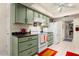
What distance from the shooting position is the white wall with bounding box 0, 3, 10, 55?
1639 millimetres

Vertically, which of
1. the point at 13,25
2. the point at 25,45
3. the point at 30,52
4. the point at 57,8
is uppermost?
the point at 57,8

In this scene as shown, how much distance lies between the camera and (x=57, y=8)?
182 centimetres

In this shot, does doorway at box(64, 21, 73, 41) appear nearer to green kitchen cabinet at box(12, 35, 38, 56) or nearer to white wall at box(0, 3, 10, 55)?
green kitchen cabinet at box(12, 35, 38, 56)

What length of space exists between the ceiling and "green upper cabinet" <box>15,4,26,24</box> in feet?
0.57

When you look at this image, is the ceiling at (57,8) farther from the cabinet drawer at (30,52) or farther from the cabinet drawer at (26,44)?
the cabinet drawer at (30,52)

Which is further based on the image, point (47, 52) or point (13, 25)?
point (47, 52)

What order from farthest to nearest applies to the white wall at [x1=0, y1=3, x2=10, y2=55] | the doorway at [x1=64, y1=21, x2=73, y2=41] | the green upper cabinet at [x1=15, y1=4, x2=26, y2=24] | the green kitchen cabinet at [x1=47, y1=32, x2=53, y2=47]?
the green kitchen cabinet at [x1=47, y1=32, x2=53, y2=47] < the doorway at [x1=64, y1=21, x2=73, y2=41] < the green upper cabinet at [x1=15, y1=4, x2=26, y2=24] < the white wall at [x1=0, y1=3, x2=10, y2=55]

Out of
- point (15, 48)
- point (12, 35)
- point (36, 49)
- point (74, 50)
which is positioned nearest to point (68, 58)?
point (74, 50)

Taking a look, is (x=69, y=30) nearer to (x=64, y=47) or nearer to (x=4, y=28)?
(x=64, y=47)

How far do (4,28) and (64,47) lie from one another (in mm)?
1355

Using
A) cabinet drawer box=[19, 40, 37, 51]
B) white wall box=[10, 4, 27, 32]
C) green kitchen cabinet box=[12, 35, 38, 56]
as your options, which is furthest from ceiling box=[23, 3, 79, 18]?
cabinet drawer box=[19, 40, 37, 51]

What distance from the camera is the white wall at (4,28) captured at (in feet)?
5.38

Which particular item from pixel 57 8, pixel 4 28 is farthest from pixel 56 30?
pixel 4 28

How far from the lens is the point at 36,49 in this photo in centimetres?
200
